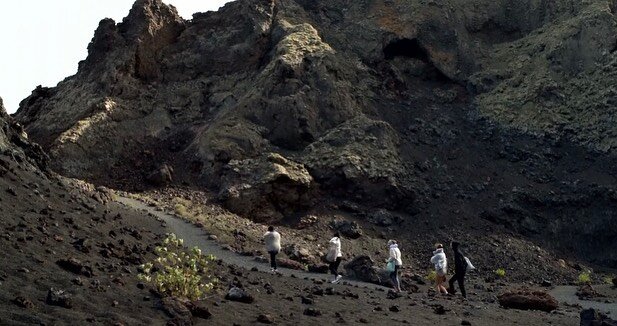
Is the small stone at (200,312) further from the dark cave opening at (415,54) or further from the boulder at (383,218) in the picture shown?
the dark cave opening at (415,54)

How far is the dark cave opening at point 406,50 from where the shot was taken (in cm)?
4453

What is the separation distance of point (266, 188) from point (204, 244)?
6.34m

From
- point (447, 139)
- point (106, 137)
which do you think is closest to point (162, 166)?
point (106, 137)

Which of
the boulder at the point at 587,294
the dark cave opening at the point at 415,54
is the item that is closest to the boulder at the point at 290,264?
the boulder at the point at 587,294

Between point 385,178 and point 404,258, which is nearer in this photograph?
point 404,258

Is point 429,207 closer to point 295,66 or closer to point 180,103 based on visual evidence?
point 295,66

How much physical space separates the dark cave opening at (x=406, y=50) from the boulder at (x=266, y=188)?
1587 cm

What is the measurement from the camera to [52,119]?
3622cm

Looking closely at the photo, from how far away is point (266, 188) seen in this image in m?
30.6

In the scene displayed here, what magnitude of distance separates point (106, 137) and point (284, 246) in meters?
13.6

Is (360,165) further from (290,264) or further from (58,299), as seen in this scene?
(58,299)

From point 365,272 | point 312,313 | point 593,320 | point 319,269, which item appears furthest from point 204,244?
point 593,320

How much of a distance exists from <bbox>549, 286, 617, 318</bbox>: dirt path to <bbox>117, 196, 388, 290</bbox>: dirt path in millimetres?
6225

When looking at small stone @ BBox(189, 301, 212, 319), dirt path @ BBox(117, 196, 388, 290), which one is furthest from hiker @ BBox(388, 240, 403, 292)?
small stone @ BBox(189, 301, 212, 319)
